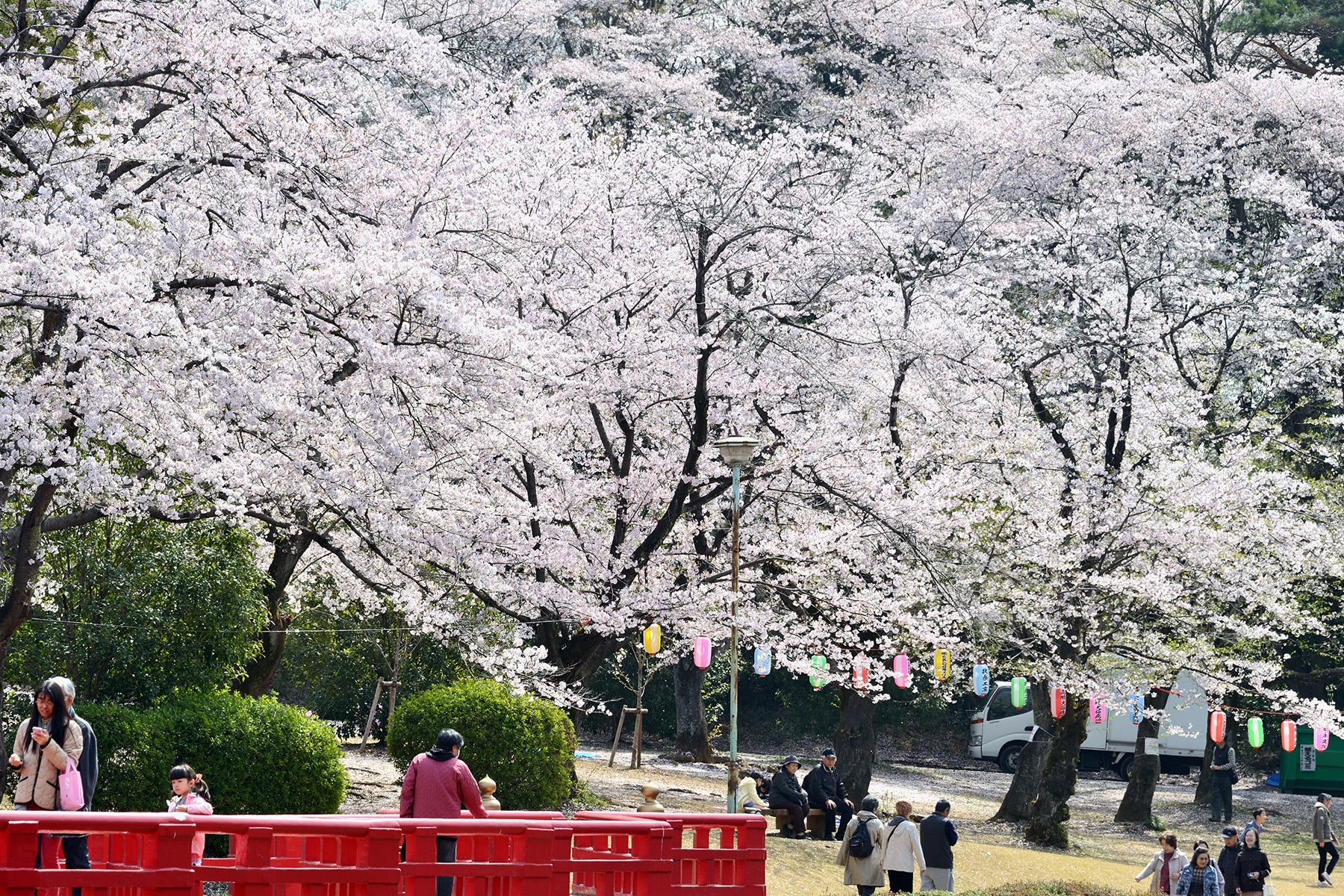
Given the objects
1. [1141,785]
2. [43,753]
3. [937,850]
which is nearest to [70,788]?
[43,753]

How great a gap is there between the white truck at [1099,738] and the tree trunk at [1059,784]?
1134 cm

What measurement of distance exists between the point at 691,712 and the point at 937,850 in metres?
18.3

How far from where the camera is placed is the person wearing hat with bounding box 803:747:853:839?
18109 mm

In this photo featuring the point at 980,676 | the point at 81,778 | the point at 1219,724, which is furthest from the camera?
the point at 1219,724

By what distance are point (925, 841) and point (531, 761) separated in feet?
14.9

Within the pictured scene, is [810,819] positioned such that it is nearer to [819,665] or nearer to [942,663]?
[819,665]

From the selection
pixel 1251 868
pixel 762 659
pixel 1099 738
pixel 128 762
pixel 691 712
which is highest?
pixel 762 659

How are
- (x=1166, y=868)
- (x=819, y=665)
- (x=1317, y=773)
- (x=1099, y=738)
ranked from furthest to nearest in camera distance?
(x=1099, y=738) < (x=1317, y=773) < (x=819, y=665) < (x=1166, y=868)

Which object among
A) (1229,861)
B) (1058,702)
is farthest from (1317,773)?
(1229,861)

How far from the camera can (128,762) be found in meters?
12.8

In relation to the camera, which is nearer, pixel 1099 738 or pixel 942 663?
pixel 942 663

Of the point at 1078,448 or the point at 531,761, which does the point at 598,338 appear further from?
the point at 1078,448

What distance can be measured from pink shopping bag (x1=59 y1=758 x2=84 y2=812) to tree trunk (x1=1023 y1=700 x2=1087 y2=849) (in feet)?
53.3

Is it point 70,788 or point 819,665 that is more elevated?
point 819,665
